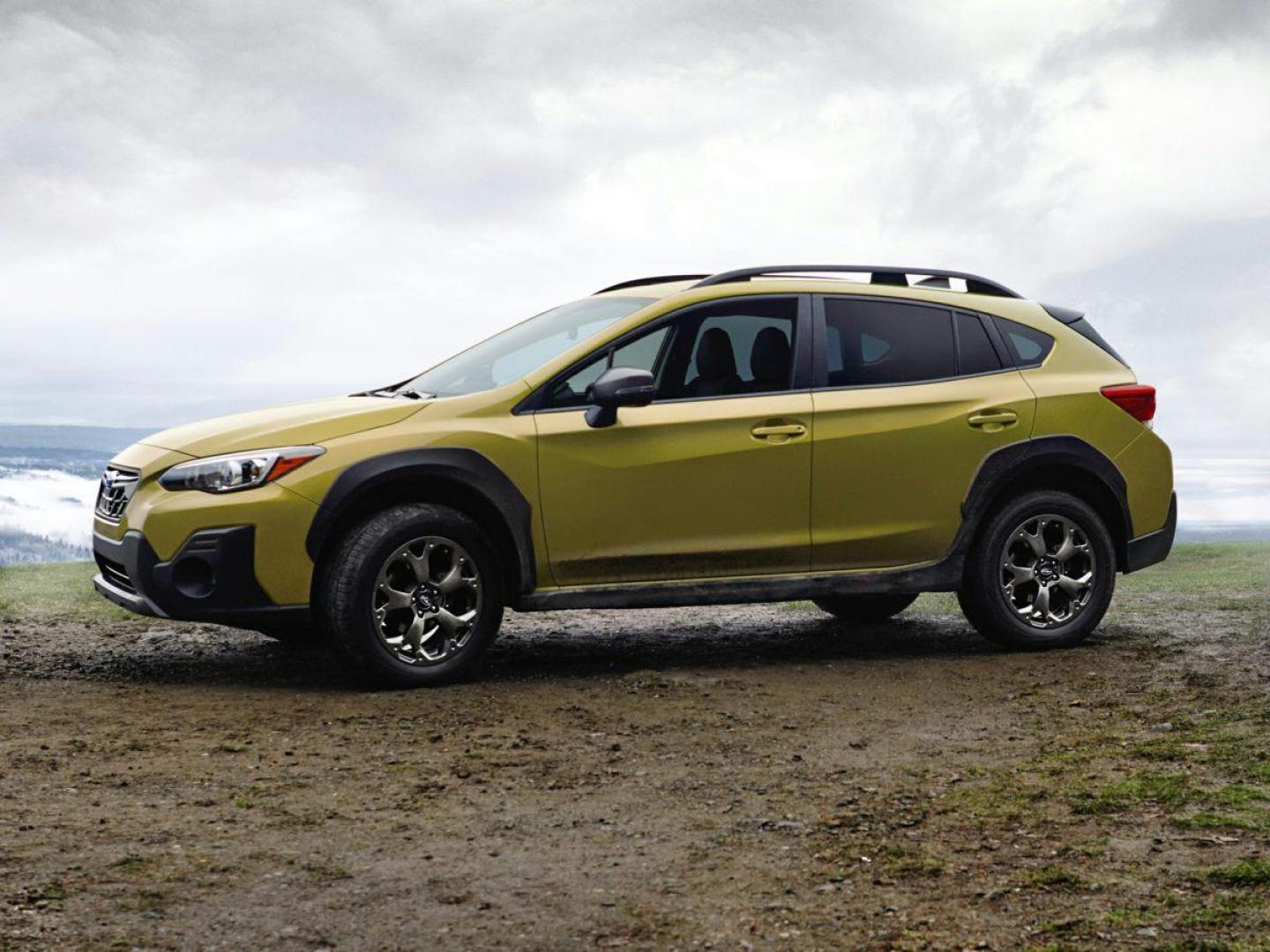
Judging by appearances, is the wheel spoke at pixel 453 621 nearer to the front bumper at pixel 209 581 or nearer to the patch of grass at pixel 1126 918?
the front bumper at pixel 209 581

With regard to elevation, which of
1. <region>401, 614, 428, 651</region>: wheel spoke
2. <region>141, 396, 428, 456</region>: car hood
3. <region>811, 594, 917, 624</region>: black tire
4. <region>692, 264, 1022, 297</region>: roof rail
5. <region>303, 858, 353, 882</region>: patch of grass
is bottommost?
<region>303, 858, 353, 882</region>: patch of grass

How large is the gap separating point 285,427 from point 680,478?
1845 mm

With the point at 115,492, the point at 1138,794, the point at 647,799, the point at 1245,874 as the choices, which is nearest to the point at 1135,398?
the point at 1138,794

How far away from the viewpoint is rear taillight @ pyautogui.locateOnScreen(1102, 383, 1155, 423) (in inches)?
330

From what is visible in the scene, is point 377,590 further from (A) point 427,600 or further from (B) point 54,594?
(B) point 54,594

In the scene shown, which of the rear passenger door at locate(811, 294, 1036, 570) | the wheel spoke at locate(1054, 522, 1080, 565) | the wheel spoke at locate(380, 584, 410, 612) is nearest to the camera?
the wheel spoke at locate(380, 584, 410, 612)

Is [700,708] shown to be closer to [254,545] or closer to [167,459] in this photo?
[254,545]

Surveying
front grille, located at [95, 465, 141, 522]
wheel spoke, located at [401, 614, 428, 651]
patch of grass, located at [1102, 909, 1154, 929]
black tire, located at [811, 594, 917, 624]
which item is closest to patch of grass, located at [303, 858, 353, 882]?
patch of grass, located at [1102, 909, 1154, 929]

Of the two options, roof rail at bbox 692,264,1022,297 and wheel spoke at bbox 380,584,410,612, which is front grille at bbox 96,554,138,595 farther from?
roof rail at bbox 692,264,1022,297

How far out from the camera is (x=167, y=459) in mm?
7086

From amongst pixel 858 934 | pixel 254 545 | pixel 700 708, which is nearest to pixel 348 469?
pixel 254 545

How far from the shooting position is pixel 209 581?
22.5 ft

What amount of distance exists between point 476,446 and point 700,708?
1567 millimetres

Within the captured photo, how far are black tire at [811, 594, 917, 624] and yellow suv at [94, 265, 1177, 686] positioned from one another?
56.5 inches
